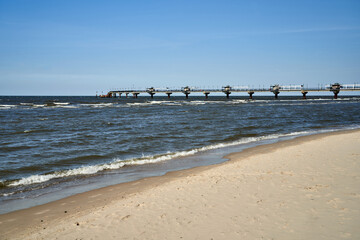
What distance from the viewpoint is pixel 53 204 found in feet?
22.7

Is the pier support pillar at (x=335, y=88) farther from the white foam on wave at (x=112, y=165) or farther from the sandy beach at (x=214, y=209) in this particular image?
the sandy beach at (x=214, y=209)

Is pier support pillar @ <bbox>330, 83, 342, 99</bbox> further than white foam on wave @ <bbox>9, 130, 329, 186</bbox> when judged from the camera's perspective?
Yes

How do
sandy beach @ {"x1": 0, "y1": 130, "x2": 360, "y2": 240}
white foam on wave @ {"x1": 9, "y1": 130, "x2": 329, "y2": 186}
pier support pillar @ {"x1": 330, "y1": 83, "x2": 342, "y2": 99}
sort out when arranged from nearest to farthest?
1. sandy beach @ {"x1": 0, "y1": 130, "x2": 360, "y2": 240}
2. white foam on wave @ {"x1": 9, "y1": 130, "x2": 329, "y2": 186}
3. pier support pillar @ {"x1": 330, "y1": 83, "x2": 342, "y2": 99}

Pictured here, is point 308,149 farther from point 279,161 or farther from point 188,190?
point 188,190

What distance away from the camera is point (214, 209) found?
5.70m

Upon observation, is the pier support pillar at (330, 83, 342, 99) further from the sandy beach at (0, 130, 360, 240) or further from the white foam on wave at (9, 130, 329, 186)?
the sandy beach at (0, 130, 360, 240)

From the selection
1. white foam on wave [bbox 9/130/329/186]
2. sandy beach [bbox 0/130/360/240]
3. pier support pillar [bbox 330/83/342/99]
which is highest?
pier support pillar [bbox 330/83/342/99]

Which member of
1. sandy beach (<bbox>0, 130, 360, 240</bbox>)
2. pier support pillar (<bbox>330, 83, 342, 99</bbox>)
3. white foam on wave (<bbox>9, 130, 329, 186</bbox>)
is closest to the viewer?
sandy beach (<bbox>0, 130, 360, 240</bbox>)

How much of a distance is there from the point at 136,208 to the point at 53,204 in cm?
251

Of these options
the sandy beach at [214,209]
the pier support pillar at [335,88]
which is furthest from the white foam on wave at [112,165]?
the pier support pillar at [335,88]

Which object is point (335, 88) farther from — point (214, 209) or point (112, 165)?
point (214, 209)

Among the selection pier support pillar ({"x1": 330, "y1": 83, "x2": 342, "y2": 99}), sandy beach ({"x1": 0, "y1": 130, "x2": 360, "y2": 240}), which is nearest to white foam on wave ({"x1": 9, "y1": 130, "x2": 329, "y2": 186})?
sandy beach ({"x1": 0, "y1": 130, "x2": 360, "y2": 240})

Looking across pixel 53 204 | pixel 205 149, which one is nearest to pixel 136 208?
pixel 53 204

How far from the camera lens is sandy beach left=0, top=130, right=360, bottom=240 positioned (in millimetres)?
4781
